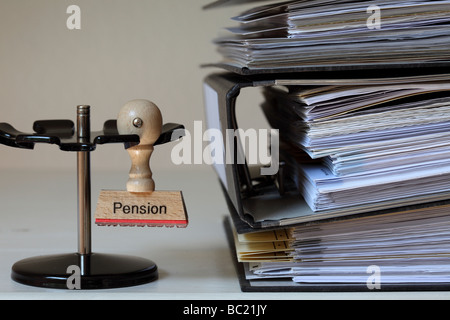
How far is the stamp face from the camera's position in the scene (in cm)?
79

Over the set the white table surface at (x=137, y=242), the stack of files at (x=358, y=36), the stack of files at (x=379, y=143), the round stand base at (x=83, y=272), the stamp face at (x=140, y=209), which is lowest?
the white table surface at (x=137, y=242)

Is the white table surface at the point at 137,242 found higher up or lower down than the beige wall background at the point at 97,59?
lower down

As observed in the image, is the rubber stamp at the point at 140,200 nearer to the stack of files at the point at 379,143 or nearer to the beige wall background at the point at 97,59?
the stack of files at the point at 379,143

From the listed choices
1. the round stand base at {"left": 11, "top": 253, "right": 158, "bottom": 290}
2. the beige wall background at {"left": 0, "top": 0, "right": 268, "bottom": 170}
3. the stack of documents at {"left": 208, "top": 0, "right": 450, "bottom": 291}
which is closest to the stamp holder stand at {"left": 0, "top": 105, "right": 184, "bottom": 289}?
the round stand base at {"left": 11, "top": 253, "right": 158, "bottom": 290}

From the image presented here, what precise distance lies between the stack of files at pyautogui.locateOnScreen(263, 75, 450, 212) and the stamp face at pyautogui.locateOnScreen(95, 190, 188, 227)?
0.16 meters

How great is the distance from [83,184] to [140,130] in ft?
0.33

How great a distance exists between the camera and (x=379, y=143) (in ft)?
2.59

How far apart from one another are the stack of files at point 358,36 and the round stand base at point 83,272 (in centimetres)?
27

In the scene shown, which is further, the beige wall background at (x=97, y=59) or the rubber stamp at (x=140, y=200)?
the beige wall background at (x=97, y=59)

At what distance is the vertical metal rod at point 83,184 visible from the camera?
82cm

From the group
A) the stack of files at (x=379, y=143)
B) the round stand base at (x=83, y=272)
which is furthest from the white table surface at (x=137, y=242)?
the stack of files at (x=379, y=143)

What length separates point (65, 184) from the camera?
1847 mm

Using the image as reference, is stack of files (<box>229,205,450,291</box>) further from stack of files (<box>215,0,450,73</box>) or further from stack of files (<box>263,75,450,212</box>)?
stack of files (<box>215,0,450,73</box>)
